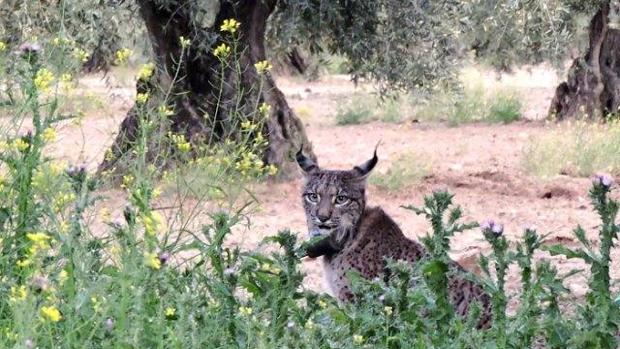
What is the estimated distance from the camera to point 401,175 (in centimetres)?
1457

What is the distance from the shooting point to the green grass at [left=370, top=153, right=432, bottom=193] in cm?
1448

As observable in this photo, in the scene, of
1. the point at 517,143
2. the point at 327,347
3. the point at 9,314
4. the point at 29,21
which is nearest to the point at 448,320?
the point at 327,347

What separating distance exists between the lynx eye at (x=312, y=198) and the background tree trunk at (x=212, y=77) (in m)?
4.84

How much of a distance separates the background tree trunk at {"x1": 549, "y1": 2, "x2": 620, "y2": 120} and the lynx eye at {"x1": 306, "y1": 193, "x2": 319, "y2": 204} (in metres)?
12.8

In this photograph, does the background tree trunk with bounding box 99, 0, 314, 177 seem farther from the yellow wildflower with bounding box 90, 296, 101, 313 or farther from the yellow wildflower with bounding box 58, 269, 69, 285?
the yellow wildflower with bounding box 90, 296, 101, 313

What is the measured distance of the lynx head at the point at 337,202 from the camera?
797 cm

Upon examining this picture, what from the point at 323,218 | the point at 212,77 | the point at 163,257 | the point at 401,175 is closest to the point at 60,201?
the point at 163,257

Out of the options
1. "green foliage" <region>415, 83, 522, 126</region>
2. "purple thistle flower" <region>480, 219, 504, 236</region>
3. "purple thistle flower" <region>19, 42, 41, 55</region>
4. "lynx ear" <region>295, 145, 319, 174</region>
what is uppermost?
"purple thistle flower" <region>19, 42, 41, 55</region>

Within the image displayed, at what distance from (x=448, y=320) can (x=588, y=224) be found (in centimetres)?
691

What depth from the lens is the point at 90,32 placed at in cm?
1224

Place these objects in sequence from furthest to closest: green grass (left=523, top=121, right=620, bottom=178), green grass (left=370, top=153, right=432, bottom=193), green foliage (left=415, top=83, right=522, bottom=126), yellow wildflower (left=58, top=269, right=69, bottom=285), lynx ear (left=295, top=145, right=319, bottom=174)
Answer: green foliage (left=415, top=83, right=522, bottom=126), green grass (left=523, top=121, right=620, bottom=178), green grass (left=370, top=153, right=432, bottom=193), lynx ear (left=295, top=145, right=319, bottom=174), yellow wildflower (left=58, top=269, right=69, bottom=285)

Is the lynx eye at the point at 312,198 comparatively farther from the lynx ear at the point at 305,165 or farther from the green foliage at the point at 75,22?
the green foliage at the point at 75,22

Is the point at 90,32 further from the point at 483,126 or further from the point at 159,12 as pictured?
the point at 483,126

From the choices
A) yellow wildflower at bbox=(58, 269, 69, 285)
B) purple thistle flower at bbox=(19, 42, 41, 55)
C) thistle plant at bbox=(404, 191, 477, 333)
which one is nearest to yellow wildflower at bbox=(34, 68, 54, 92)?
purple thistle flower at bbox=(19, 42, 41, 55)
